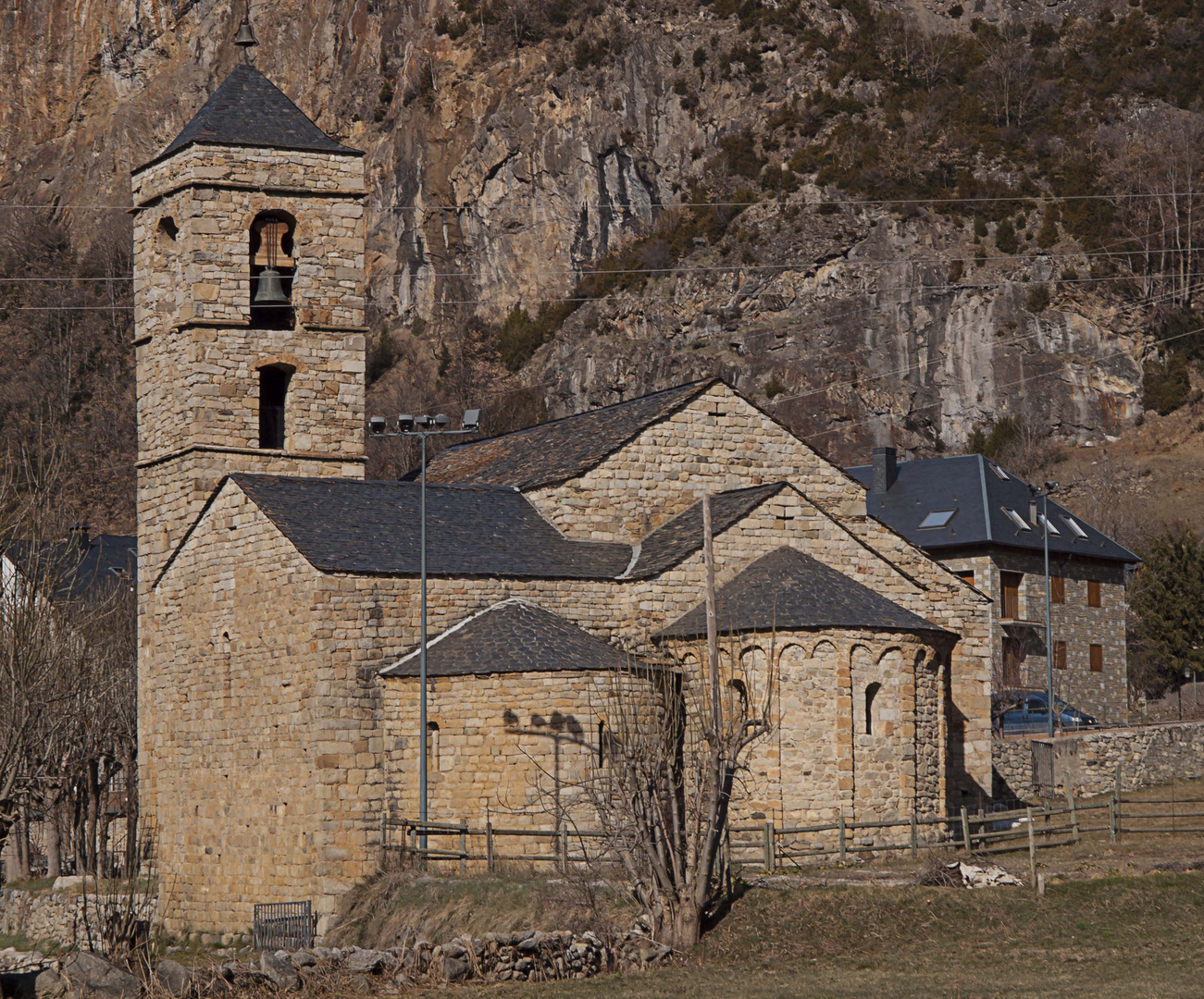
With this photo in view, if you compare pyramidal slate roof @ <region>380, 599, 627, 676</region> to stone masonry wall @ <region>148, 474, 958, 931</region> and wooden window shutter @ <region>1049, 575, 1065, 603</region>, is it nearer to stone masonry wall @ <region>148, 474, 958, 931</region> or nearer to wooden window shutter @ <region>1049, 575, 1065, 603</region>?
stone masonry wall @ <region>148, 474, 958, 931</region>

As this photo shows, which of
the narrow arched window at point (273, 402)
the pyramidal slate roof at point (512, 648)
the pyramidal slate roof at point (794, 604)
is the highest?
the narrow arched window at point (273, 402)

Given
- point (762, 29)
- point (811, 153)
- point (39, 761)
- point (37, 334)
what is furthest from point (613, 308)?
point (39, 761)

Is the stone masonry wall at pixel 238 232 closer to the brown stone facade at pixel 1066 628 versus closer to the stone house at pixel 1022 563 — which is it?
the stone house at pixel 1022 563

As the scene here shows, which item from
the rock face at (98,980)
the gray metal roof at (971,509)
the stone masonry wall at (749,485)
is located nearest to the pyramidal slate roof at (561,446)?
the stone masonry wall at (749,485)

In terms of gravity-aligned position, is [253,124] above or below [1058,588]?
above

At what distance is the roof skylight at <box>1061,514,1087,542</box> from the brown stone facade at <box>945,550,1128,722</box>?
2.38 ft

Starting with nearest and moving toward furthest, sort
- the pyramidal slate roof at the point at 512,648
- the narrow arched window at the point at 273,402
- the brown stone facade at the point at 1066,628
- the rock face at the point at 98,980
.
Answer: the rock face at the point at 98,980, the pyramidal slate roof at the point at 512,648, the narrow arched window at the point at 273,402, the brown stone facade at the point at 1066,628

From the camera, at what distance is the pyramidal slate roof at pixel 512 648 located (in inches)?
1127

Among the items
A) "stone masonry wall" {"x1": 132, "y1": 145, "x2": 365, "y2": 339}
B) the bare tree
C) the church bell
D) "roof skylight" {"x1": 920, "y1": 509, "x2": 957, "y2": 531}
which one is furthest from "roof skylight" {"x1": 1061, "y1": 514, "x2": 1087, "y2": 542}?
the bare tree

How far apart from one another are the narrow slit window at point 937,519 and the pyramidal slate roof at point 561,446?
20939 millimetres

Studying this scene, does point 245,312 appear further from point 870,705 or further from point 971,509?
point 971,509

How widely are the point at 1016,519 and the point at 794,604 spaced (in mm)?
30129

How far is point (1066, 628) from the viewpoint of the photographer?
58.9 metres

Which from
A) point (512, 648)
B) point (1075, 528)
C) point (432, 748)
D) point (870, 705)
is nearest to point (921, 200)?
point (1075, 528)
